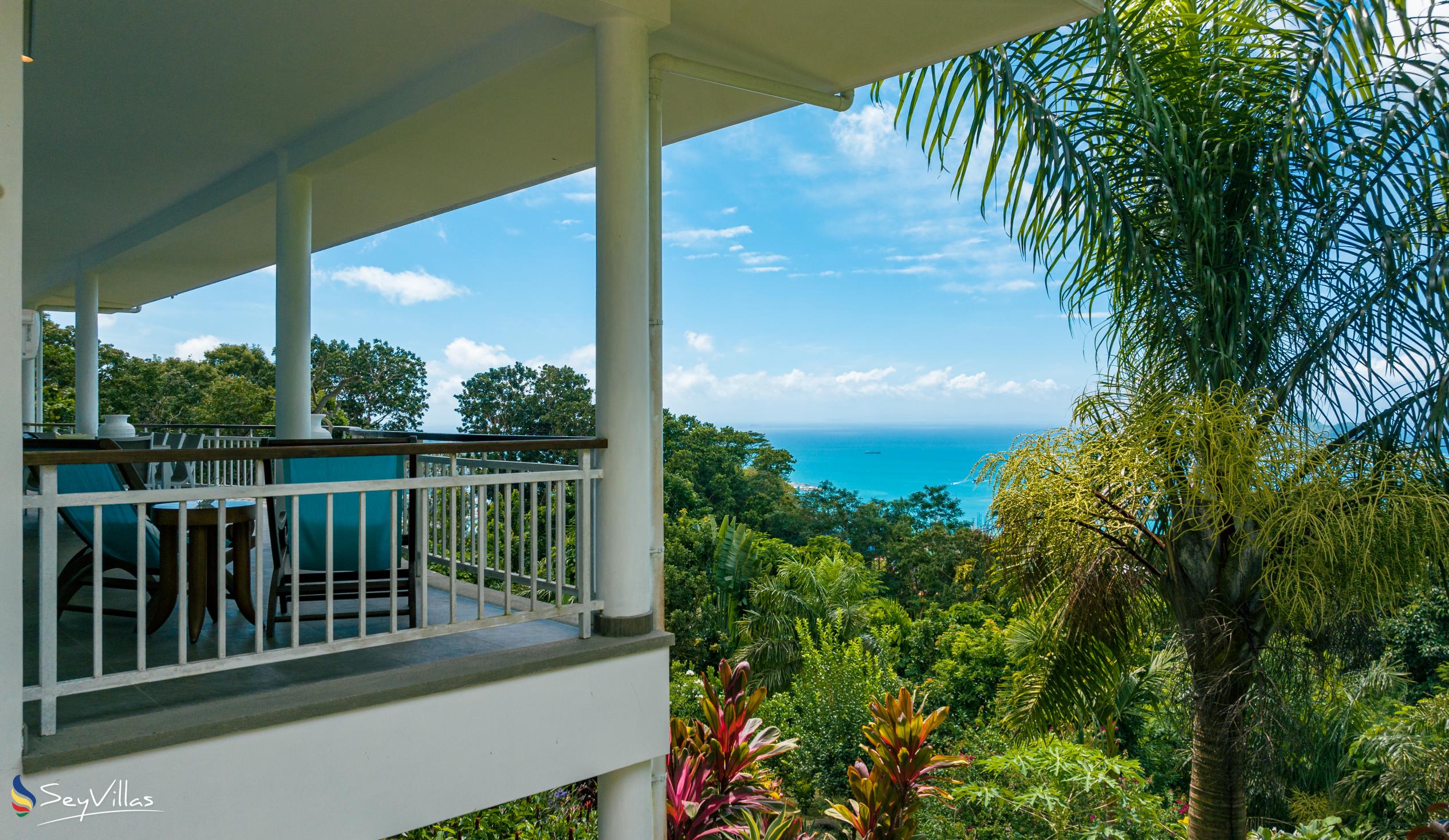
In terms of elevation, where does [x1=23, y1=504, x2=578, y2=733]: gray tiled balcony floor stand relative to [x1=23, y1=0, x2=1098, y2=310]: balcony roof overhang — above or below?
below

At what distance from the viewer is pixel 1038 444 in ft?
18.8

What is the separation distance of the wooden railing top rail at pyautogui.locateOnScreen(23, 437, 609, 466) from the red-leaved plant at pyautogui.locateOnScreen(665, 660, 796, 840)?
2.74m

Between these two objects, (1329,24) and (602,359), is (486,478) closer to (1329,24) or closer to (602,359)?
(602,359)

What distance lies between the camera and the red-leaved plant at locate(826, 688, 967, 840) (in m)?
5.82

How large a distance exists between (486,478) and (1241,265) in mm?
5046

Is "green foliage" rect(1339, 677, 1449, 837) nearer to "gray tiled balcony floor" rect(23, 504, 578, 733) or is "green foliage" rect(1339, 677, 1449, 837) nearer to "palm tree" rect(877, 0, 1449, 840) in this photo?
"palm tree" rect(877, 0, 1449, 840)

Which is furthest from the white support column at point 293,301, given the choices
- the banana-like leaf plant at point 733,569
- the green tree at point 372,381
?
the green tree at point 372,381

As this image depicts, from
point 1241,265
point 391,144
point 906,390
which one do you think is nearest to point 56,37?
point 391,144

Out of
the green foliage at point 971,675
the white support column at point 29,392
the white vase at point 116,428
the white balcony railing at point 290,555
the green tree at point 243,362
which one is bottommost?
the green foliage at point 971,675

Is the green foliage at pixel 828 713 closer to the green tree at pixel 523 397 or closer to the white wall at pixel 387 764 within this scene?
the white wall at pixel 387 764

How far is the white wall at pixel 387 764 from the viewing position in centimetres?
261

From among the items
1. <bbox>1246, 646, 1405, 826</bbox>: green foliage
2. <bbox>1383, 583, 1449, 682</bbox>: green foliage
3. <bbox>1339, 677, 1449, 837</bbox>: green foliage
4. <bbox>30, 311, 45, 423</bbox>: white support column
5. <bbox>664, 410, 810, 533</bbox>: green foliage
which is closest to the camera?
<bbox>1246, 646, 1405, 826</bbox>: green foliage

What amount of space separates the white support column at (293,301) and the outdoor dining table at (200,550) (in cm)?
235

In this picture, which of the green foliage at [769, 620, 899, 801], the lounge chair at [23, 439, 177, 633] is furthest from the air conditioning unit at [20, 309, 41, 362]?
the green foliage at [769, 620, 899, 801]
